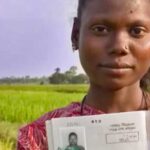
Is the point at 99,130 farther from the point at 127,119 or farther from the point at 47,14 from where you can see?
the point at 47,14

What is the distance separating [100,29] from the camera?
2.09 feet

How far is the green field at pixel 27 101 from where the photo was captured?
3.63 ft

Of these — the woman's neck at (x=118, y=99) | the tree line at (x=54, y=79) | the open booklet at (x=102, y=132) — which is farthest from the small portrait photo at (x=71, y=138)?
the tree line at (x=54, y=79)

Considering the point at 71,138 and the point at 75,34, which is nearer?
the point at 71,138

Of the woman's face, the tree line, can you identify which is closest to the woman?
the woman's face

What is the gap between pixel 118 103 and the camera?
27.0 inches

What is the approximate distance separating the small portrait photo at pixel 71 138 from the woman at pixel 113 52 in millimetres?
63

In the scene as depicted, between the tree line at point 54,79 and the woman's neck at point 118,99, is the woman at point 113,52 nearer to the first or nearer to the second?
the woman's neck at point 118,99

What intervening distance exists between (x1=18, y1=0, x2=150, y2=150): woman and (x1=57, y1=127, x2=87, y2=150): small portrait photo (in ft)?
0.21

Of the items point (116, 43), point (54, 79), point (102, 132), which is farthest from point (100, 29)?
point (54, 79)

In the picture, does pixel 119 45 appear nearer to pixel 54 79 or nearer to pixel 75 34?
pixel 75 34

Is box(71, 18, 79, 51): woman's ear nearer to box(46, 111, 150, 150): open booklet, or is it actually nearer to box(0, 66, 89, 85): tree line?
box(46, 111, 150, 150): open booklet

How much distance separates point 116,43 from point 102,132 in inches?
4.6

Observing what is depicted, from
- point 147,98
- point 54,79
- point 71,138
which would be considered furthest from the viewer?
point 54,79
